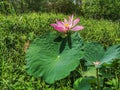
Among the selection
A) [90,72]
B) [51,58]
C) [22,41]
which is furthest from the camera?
[22,41]

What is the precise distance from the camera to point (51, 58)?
205 centimetres

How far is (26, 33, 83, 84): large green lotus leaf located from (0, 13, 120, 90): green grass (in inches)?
26.8

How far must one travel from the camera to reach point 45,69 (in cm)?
199

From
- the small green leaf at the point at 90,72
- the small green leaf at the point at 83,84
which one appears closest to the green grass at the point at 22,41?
the small green leaf at the point at 90,72

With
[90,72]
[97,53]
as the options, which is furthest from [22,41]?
[97,53]

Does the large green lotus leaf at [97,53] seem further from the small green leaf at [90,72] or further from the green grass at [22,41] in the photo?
the green grass at [22,41]

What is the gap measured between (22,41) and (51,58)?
1630 millimetres

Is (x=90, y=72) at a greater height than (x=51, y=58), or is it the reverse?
(x=51, y=58)

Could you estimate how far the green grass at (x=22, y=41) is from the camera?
2.84m

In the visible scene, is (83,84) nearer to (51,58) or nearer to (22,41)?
(51,58)

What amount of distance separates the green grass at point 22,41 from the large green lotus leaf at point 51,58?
68 centimetres

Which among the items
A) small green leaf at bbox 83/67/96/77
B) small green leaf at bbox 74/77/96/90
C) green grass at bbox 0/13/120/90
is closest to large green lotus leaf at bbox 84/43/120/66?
small green leaf at bbox 74/77/96/90

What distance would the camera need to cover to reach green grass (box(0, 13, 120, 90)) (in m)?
2.84

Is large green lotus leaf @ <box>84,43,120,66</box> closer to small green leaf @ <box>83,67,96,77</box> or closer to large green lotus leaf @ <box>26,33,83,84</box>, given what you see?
large green lotus leaf @ <box>26,33,83,84</box>
